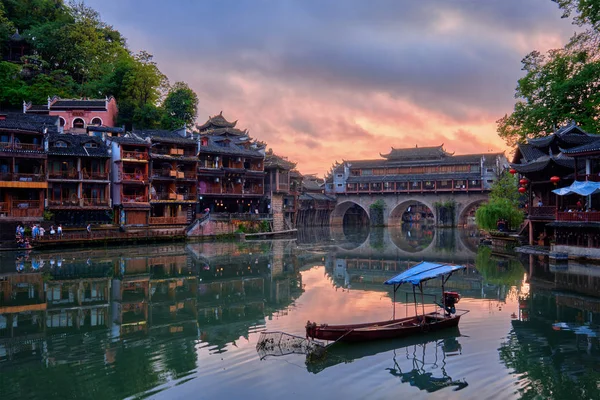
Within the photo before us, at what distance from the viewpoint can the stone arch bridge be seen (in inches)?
2724

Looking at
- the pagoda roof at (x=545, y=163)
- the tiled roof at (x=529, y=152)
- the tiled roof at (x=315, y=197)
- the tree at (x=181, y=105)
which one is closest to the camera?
the pagoda roof at (x=545, y=163)

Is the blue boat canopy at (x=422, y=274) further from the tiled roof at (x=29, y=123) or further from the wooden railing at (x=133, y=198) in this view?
the tiled roof at (x=29, y=123)

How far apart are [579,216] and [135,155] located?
35.2m

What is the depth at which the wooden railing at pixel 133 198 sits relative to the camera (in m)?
42.8

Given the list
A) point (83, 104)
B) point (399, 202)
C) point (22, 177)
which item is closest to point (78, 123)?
point (83, 104)

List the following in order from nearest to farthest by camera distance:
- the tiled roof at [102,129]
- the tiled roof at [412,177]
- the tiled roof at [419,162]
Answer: the tiled roof at [102,129] < the tiled roof at [412,177] < the tiled roof at [419,162]

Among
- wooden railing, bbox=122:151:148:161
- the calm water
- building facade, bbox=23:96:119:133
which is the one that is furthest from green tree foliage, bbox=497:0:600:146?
building facade, bbox=23:96:119:133

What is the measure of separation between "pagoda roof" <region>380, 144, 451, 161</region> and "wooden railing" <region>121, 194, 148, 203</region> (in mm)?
45582

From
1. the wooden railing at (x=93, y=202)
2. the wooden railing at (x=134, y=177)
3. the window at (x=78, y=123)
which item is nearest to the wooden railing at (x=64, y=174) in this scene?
the wooden railing at (x=93, y=202)

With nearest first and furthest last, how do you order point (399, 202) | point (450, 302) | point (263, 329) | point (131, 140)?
point (263, 329) → point (450, 302) → point (131, 140) → point (399, 202)

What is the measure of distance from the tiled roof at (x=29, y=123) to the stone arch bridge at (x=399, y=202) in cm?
4621

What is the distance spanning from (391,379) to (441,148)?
229 feet

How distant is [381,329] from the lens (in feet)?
41.1

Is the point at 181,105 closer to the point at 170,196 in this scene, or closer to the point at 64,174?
the point at 170,196
